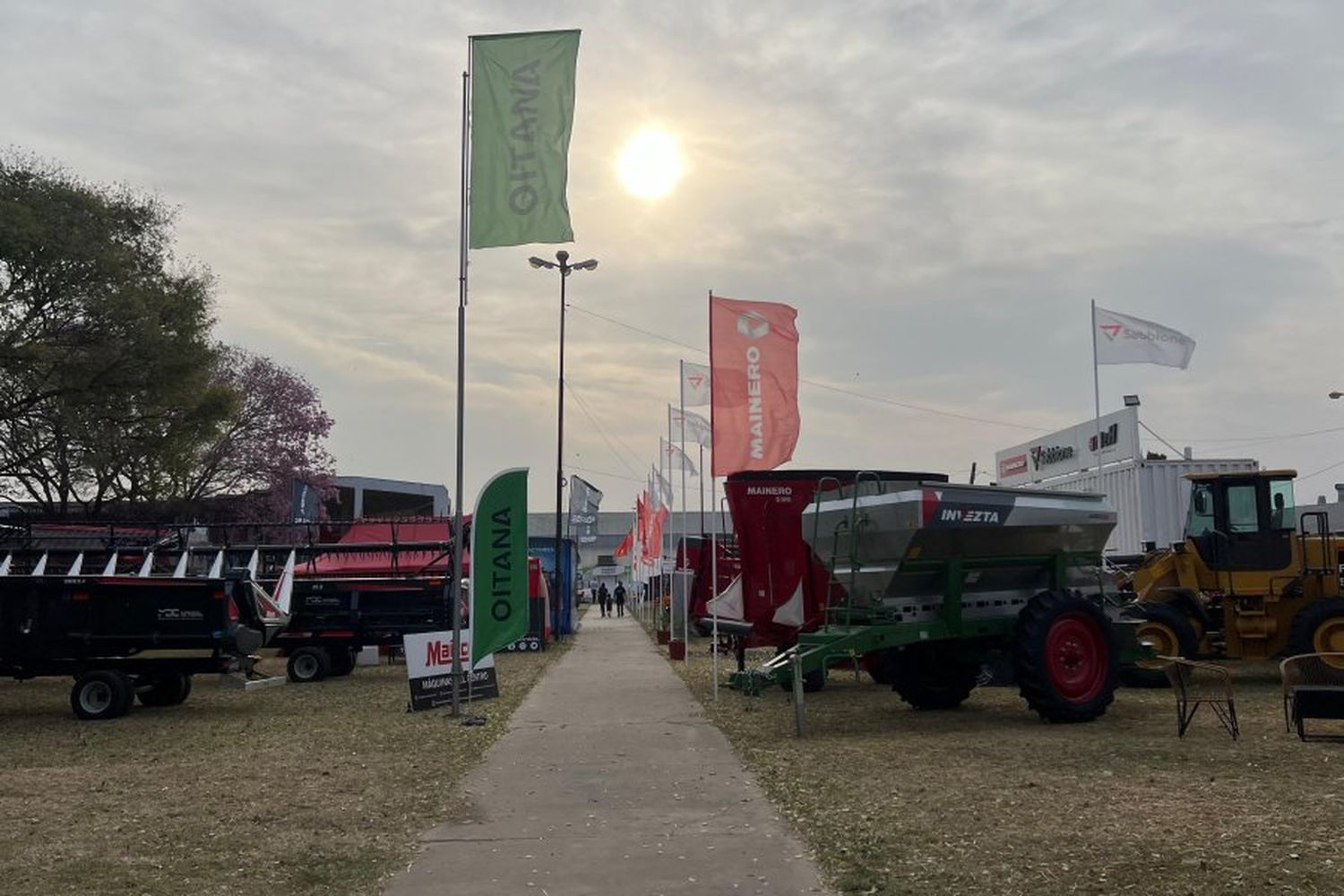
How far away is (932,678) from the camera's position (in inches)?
539

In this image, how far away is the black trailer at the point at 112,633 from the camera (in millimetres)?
14234

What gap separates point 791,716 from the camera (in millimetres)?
13312

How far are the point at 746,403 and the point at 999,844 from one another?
11263mm

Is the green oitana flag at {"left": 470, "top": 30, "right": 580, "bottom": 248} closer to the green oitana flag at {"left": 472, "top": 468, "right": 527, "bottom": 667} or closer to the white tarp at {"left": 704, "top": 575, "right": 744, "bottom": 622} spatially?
the green oitana flag at {"left": 472, "top": 468, "right": 527, "bottom": 667}

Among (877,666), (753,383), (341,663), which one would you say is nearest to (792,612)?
(877,666)

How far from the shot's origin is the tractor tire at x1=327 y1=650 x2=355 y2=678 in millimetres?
20500

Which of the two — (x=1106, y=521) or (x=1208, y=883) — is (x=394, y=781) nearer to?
(x=1208, y=883)

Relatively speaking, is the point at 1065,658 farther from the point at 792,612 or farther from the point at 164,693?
the point at 164,693

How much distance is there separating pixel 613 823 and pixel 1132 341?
2048cm

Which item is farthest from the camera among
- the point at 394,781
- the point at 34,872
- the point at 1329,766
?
the point at 394,781

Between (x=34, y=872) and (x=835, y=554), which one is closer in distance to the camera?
(x=34, y=872)

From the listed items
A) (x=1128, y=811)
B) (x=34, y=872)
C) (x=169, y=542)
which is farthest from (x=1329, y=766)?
(x=169, y=542)

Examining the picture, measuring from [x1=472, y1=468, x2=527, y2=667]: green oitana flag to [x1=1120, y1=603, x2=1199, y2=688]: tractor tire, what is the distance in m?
7.71

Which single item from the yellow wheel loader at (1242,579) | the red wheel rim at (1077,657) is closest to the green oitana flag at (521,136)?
the red wheel rim at (1077,657)
